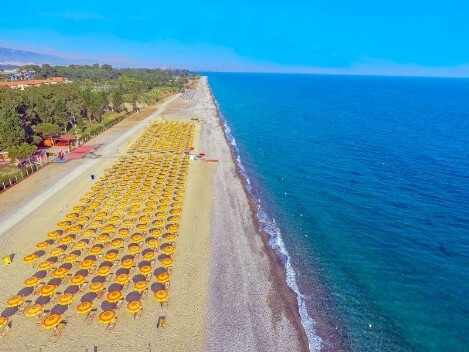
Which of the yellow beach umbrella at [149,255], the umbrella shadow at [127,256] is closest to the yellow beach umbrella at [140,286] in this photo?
the yellow beach umbrella at [149,255]

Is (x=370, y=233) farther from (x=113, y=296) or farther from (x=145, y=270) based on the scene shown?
(x=113, y=296)

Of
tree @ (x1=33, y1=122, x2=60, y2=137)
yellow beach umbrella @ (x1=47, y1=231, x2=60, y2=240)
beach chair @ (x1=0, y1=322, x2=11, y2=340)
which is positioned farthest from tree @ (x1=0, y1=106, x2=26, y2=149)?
beach chair @ (x1=0, y1=322, x2=11, y2=340)

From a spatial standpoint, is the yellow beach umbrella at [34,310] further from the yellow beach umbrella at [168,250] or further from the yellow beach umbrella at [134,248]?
the yellow beach umbrella at [168,250]

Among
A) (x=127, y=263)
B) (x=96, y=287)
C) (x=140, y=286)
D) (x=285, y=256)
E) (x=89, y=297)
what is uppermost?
(x=127, y=263)

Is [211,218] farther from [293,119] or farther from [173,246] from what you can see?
[293,119]

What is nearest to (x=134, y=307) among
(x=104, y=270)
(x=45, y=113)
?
(x=104, y=270)
